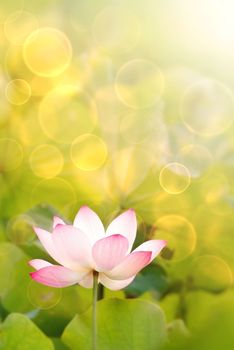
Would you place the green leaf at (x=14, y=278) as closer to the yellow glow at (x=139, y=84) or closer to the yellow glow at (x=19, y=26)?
the yellow glow at (x=139, y=84)

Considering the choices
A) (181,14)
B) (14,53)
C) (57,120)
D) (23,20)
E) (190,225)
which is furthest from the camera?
(181,14)

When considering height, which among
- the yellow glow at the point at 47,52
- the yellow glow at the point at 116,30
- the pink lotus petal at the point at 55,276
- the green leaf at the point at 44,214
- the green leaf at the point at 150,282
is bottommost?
the green leaf at the point at 150,282

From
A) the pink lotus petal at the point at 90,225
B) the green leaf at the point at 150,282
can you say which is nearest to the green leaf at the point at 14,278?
the green leaf at the point at 150,282

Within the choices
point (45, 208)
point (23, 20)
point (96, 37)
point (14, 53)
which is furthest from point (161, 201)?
point (23, 20)

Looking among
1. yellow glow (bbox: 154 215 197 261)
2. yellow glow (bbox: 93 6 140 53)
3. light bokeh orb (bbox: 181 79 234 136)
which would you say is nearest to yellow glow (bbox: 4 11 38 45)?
yellow glow (bbox: 93 6 140 53)

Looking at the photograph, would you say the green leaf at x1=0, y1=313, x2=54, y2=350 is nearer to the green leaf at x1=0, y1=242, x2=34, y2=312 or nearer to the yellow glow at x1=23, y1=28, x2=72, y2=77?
the green leaf at x1=0, y1=242, x2=34, y2=312

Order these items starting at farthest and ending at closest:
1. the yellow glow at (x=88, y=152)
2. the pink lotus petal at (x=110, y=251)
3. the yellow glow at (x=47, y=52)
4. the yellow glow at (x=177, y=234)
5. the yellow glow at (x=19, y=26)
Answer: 1. the yellow glow at (x=19, y=26)
2. the yellow glow at (x=47, y=52)
3. the yellow glow at (x=88, y=152)
4. the yellow glow at (x=177, y=234)
5. the pink lotus petal at (x=110, y=251)

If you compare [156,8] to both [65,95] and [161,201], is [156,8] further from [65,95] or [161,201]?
[161,201]
